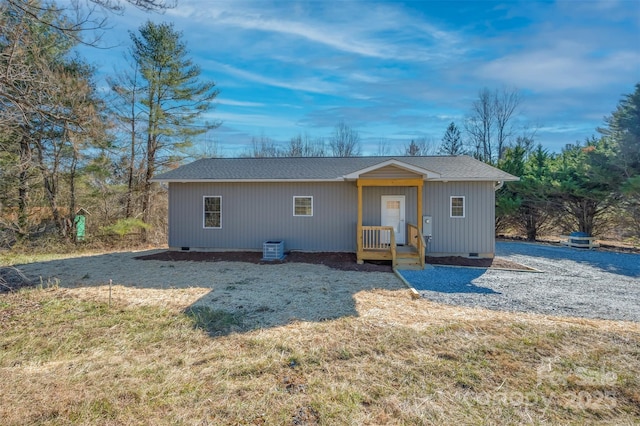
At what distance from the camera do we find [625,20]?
A: 8.54 metres

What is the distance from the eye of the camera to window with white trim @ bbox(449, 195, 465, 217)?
9852 millimetres

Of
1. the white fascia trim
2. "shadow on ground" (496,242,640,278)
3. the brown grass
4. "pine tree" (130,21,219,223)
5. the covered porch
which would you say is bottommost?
the brown grass

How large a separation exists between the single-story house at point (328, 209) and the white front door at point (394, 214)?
0.11 feet

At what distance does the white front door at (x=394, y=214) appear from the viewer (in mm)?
10141

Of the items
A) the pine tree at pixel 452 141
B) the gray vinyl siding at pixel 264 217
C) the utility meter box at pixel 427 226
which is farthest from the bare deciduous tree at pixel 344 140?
the utility meter box at pixel 427 226

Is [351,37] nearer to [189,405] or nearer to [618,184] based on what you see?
[189,405]

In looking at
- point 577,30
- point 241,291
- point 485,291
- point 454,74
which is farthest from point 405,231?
point 454,74

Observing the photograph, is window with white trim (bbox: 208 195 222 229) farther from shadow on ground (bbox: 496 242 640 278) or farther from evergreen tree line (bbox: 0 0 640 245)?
shadow on ground (bbox: 496 242 640 278)

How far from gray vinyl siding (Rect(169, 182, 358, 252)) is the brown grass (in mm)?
5645

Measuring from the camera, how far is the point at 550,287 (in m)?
6.47

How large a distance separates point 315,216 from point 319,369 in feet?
24.1

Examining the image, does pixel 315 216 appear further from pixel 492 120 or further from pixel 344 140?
pixel 492 120

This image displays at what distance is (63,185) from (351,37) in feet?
42.0

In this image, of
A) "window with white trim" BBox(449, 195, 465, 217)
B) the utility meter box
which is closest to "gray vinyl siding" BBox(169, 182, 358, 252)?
the utility meter box
